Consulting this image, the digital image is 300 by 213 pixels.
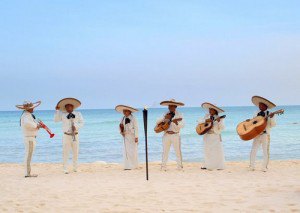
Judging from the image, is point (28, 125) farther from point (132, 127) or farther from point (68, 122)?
point (132, 127)

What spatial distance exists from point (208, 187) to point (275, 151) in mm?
12971

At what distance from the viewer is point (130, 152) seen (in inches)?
491

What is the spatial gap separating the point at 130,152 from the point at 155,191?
12.8 ft

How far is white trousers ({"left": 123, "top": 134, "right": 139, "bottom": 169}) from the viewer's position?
40.9ft

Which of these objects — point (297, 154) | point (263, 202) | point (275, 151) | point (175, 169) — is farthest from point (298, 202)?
point (275, 151)

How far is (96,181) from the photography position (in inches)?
399

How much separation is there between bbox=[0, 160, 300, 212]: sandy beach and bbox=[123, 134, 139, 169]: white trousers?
553mm

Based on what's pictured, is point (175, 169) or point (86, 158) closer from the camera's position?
point (175, 169)

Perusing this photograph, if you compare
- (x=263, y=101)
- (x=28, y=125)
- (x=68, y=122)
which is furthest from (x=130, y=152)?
(x=263, y=101)

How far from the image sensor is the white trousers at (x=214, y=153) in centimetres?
1187

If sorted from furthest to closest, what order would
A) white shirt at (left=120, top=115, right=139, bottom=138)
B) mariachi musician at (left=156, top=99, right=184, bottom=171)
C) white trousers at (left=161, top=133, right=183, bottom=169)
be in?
1. white shirt at (left=120, top=115, right=139, bottom=138)
2. white trousers at (left=161, top=133, right=183, bottom=169)
3. mariachi musician at (left=156, top=99, right=184, bottom=171)

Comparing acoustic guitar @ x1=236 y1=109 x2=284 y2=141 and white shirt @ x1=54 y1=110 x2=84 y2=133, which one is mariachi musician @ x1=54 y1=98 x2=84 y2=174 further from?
acoustic guitar @ x1=236 y1=109 x2=284 y2=141

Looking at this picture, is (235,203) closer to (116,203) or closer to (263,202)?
(263,202)

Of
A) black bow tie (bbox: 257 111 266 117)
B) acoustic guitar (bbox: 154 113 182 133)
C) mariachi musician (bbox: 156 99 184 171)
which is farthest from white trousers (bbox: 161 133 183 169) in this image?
black bow tie (bbox: 257 111 266 117)
